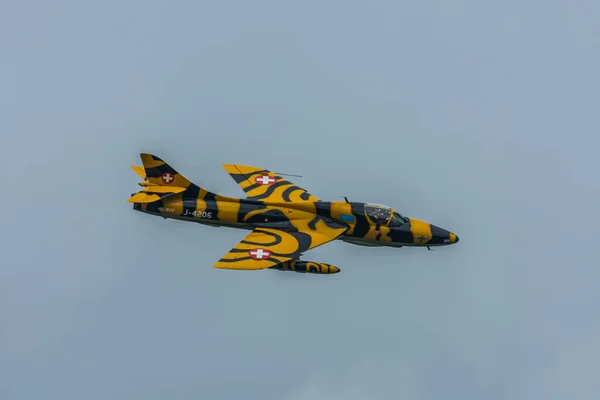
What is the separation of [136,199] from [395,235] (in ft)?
50.7

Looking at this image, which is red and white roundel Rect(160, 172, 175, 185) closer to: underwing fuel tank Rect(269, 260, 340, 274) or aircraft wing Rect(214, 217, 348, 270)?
aircraft wing Rect(214, 217, 348, 270)

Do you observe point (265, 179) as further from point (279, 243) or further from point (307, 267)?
point (307, 267)

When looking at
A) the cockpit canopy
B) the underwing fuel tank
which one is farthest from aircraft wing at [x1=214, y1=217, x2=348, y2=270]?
the cockpit canopy

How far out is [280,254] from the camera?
5209 centimetres

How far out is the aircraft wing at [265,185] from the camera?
58.5m

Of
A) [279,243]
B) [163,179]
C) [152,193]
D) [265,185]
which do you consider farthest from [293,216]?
[152,193]

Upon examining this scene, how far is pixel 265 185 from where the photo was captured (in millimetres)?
60562

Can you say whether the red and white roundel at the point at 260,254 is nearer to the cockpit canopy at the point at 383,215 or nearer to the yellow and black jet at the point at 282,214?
the yellow and black jet at the point at 282,214

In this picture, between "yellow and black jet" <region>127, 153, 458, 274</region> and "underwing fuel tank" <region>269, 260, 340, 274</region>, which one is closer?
"underwing fuel tank" <region>269, 260, 340, 274</region>

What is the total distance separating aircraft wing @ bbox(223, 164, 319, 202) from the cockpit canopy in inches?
143

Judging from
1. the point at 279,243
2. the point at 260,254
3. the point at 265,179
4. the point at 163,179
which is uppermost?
the point at 265,179

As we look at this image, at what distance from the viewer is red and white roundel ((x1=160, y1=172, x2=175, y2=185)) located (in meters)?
57.0

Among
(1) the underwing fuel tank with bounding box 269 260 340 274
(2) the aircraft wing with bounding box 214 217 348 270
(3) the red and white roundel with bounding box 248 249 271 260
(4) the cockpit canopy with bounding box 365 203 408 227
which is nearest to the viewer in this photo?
(2) the aircraft wing with bounding box 214 217 348 270

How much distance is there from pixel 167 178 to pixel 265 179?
706cm
